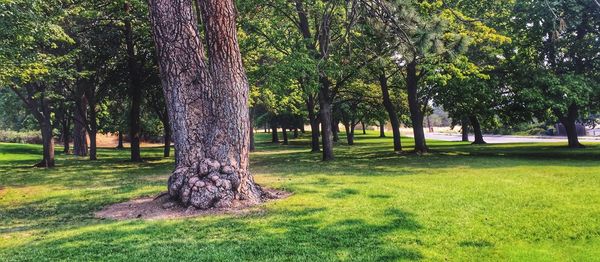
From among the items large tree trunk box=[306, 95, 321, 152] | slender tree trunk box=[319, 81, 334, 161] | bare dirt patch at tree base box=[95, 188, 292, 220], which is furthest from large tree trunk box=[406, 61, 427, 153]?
bare dirt patch at tree base box=[95, 188, 292, 220]

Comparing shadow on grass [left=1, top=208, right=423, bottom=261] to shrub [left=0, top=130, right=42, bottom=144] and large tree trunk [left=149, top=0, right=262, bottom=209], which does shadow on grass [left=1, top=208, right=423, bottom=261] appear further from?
shrub [left=0, top=130, right=42, bottom=144]

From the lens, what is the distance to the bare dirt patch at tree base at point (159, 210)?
7703 millimetres

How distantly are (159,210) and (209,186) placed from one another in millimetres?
993

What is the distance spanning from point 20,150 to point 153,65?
17.4m

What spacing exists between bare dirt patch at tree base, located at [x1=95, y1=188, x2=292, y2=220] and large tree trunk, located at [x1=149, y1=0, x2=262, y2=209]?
0.90 feet

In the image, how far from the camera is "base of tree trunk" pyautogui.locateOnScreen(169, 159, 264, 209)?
8.05 metres

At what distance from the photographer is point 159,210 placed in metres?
8.12

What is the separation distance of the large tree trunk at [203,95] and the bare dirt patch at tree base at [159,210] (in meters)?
0.28

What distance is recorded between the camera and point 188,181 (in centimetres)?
825

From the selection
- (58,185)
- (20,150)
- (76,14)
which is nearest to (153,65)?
(76,14)

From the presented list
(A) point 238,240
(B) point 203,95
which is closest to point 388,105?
(B) point 203,95

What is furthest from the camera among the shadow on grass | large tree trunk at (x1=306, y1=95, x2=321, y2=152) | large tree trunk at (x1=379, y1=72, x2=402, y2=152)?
large tree trunk at (x1=306, y1=95, x2=321, y2=152)

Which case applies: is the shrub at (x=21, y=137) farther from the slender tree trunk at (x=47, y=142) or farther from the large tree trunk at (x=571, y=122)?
the large tree trunk at (x=571, y=122)

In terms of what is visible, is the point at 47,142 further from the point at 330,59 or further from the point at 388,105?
the point at 388,105
